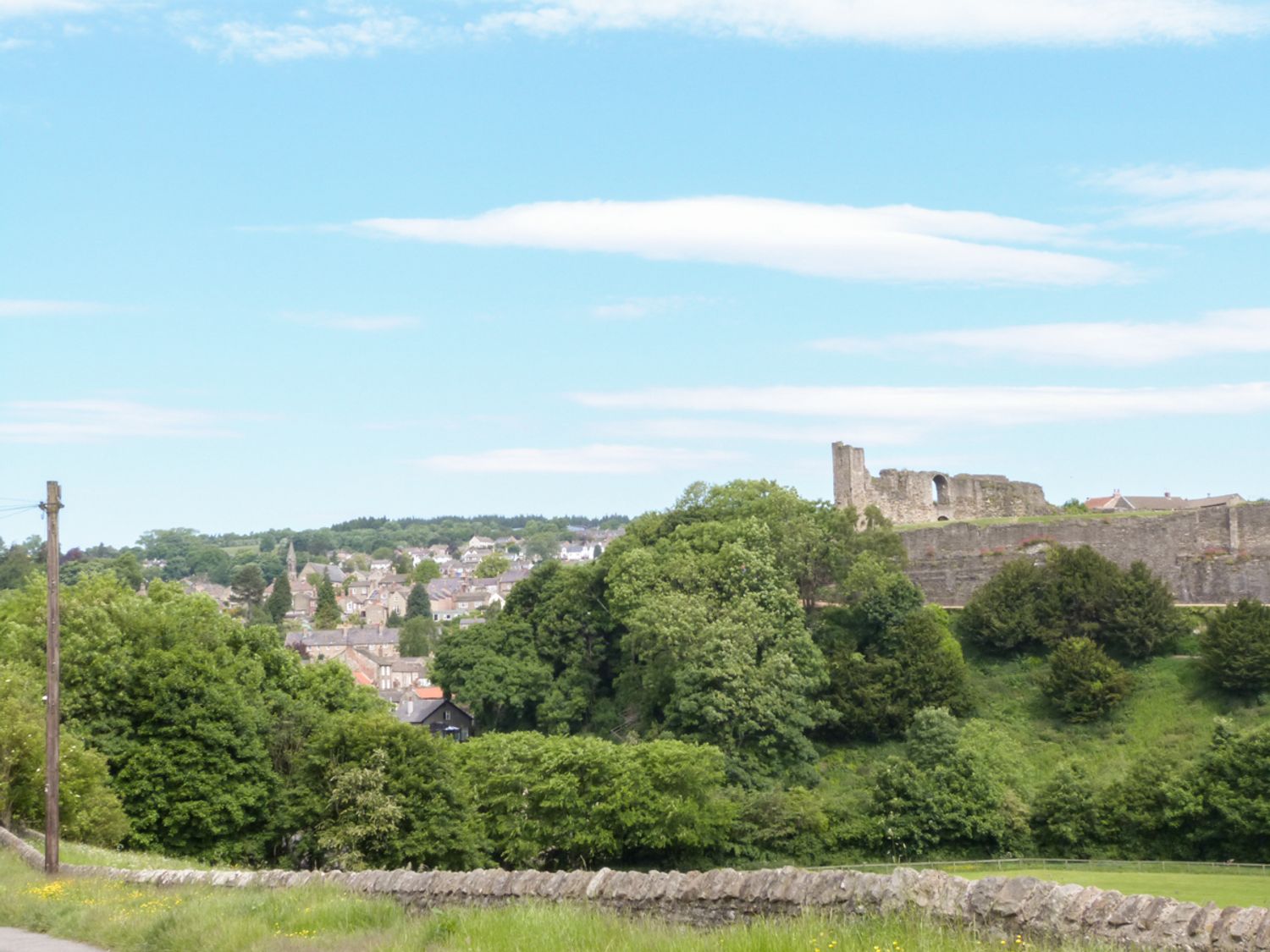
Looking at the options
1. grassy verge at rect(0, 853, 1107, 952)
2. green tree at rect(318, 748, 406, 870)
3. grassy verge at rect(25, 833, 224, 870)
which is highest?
grassy verge at rect(0, 853, 1107, 952)

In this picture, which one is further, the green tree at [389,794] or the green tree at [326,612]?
the green tree at [326,612]

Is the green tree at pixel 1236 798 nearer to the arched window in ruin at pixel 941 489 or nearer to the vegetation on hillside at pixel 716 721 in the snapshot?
the vegetation on hillside at pixel 716 721

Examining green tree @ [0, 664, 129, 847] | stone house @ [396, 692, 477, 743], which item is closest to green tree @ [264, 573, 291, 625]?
stone house @ [396, 692, 477, 743]

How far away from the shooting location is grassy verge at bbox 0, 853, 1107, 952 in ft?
32.1

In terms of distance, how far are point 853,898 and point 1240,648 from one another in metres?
Result: 34.9

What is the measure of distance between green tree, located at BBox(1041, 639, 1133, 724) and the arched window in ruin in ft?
52.8

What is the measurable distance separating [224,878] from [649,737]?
29.5 m

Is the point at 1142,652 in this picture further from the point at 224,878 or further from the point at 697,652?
the point at 224,878

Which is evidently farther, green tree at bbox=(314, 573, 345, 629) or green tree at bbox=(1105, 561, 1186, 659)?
green tree at bbox=(314, 573, 345, 629)

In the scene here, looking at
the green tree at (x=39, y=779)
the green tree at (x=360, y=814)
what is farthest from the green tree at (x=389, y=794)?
the green tree at (x=39, y=779)

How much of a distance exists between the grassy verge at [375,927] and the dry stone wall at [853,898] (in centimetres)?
20

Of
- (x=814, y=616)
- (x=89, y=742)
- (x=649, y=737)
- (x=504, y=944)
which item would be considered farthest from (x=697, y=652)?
(x=504, y=944)

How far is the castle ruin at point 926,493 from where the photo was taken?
57344mm

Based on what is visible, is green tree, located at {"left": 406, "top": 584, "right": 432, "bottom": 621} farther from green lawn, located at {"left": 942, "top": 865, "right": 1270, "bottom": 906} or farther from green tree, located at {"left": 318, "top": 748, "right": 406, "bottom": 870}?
green lawn, located at {"left": 942, "top": 865, "right": 1270, "bottom": 906}
